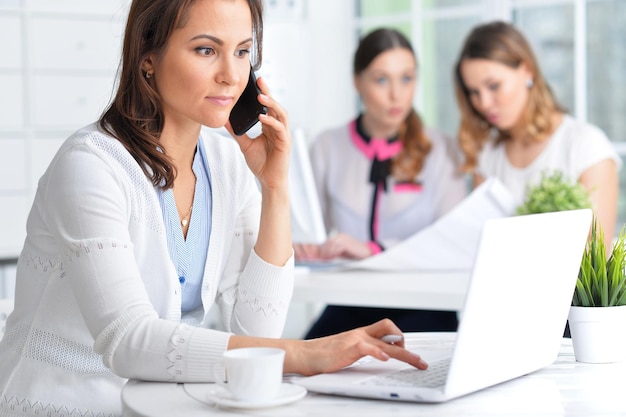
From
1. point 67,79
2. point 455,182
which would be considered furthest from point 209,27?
point 67,79

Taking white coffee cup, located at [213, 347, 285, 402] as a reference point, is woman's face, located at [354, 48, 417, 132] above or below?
above

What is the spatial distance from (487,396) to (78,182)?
0.69 meters

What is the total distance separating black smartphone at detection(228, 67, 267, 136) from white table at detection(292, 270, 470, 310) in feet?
2.24

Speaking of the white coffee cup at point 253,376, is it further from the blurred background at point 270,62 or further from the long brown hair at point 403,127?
the blurred background at point 270,62

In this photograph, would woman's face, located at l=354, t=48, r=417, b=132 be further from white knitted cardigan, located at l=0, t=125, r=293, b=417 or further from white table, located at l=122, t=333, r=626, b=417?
white table, located at l=122, t=333, r=626, b=417

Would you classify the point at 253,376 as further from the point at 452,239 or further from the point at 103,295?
the point at 452,239

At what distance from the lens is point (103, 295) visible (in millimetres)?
1355

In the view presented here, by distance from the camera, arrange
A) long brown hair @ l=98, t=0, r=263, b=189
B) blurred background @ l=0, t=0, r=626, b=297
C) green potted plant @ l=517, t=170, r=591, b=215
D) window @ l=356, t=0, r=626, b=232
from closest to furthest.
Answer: long brown hair @ l=98, t=0, r=263, b=189, green potted plant @ l=517, t=170, r=591, b=215, blurred background @ l=0, t=0, r=626, b=297, window @ l=356, t=0, r=626, b=232

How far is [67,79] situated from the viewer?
13.1 feet

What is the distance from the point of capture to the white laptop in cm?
114

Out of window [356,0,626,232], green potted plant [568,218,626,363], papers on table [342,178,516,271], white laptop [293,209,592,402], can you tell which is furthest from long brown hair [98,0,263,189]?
window [356,0,626,232]

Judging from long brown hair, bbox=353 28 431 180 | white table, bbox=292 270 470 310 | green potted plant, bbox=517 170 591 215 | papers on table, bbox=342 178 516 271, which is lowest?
white table, bbox=292 270 470 310

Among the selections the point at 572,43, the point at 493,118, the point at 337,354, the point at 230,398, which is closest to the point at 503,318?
the point at 337,354

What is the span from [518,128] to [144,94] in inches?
73.1
